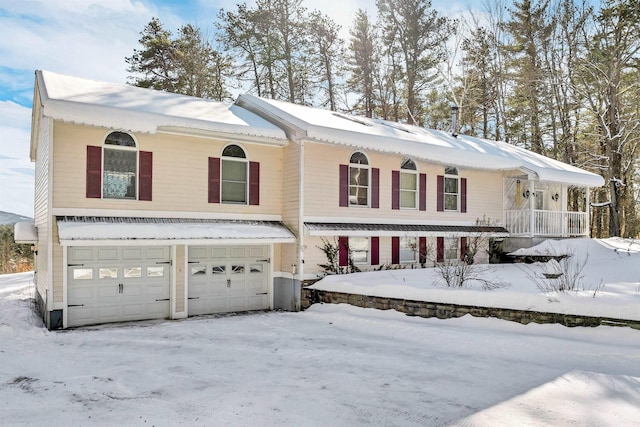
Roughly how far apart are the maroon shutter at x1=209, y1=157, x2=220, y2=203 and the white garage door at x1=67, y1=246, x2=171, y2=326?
177 centimetres

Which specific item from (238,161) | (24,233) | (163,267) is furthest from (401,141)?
(24,233)

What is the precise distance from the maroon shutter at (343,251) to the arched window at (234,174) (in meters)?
2.96

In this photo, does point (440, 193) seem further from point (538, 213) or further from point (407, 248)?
point (538, 213)

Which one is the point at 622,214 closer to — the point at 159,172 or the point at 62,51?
the point at 159,172

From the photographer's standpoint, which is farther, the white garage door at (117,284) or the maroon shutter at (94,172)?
the maroon shutter at (94,172)

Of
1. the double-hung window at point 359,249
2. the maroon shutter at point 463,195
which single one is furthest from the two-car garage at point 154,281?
the maroon shutter at point 463,195

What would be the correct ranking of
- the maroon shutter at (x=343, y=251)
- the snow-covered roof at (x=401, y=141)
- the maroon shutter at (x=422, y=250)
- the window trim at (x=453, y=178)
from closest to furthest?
the snow-covered roof at (x=401, y=141), the maroon shutter at (x=343, y=251), the maroon shutter at (x=422, y=250), the window trim at (x=453, y=178)

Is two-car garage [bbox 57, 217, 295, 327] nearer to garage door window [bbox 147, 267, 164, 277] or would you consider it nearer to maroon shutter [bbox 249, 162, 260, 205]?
garage door window [bbox 147, 267, 164, 277]

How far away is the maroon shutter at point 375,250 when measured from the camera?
14055mm

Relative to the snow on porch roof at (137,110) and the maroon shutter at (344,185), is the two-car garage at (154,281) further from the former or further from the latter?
the snow on porch roof at (137,110)

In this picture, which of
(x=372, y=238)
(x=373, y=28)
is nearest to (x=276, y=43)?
(x=373, y=28)

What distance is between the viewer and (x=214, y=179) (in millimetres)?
12219

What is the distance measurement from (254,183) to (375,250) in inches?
166

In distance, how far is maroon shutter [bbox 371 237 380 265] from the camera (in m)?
14.1
